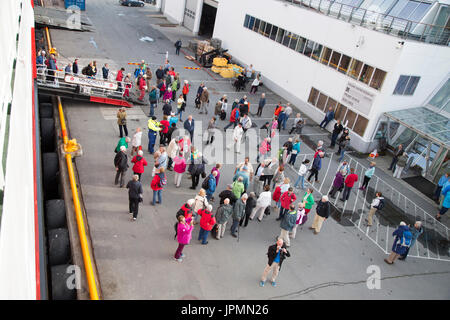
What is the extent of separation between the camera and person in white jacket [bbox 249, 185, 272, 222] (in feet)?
36.3

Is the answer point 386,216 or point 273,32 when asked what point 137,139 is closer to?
point 386,216

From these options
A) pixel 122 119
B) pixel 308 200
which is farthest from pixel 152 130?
pixel 308 200

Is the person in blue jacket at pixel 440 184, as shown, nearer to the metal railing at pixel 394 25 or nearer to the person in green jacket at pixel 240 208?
the metal railing at pixel 394 25

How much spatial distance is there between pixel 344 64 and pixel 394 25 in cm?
293

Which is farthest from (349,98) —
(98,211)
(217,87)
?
(98,211)

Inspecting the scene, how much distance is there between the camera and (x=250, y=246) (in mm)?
10555

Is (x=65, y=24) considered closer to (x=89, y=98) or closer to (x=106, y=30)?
(x=106, y=30)

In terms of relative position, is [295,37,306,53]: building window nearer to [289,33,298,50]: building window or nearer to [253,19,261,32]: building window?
[289,33,298,50]: building window

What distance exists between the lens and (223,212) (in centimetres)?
982

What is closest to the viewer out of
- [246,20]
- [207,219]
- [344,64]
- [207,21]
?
[207,219]

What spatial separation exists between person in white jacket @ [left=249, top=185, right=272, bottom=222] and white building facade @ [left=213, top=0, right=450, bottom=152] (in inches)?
363

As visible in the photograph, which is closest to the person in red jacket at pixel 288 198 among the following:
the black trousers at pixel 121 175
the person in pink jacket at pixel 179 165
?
the person in pink jacket at pixel 179 165

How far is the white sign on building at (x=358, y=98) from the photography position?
17.9 m

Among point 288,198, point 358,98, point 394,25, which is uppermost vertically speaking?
point 394,25
